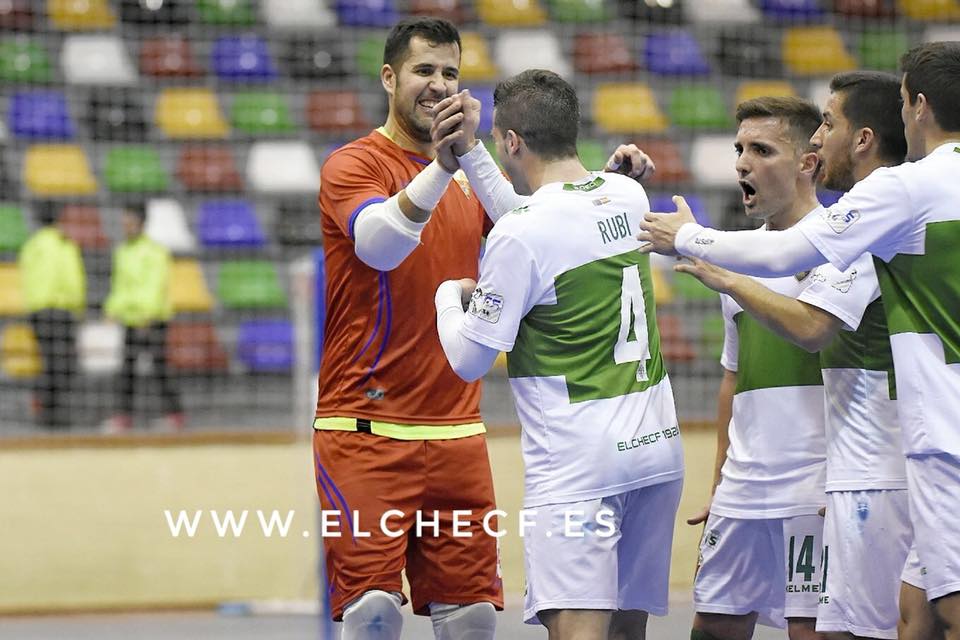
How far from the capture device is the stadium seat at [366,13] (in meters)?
12.6

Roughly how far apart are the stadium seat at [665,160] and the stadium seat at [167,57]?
4.05m

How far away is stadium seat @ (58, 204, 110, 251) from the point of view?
36.4 ft

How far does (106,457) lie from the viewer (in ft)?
29.6

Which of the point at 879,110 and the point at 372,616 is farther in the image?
the point at 372,616

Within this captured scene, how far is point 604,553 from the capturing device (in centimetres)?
390

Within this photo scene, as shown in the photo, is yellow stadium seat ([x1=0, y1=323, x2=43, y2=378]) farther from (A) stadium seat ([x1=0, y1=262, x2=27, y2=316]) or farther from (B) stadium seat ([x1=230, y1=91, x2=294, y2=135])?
(B) stadium seat ([x1=230, y1=91, x2=294, y2=135])

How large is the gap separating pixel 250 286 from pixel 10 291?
186cm

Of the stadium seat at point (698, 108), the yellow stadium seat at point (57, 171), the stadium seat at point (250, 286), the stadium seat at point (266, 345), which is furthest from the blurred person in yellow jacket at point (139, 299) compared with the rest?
the stadium seat at point (698, 108)

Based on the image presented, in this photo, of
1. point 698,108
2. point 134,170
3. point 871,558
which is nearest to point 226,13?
point 134,170

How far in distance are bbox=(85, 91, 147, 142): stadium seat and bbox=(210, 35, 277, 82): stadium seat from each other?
2.85 ft

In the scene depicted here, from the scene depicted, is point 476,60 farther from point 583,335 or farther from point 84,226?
point 583,335

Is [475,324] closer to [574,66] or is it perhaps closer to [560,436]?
[560,436]

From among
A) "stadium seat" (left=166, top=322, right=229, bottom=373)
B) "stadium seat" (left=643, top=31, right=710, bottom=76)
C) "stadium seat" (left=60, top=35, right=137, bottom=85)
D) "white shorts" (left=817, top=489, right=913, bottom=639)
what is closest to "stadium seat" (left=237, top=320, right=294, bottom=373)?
"stadium seat" (left=166, top=322, right=229, bottom=373)

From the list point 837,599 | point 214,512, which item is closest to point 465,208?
point 837,599
